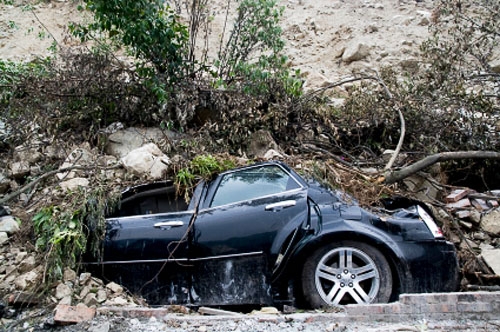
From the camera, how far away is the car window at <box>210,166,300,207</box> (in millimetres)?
4770

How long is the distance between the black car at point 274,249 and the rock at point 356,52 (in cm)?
809

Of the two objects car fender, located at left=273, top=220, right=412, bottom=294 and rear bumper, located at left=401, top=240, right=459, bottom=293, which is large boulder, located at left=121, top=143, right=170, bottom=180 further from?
rear bumper, located at left=401, top=240, right=459, bottom=293

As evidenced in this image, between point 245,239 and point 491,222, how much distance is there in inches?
129

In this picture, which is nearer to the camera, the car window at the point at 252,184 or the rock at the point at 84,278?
the rock at the point at 84,278

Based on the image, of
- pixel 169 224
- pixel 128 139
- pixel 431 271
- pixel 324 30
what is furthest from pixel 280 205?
pixel 324 30

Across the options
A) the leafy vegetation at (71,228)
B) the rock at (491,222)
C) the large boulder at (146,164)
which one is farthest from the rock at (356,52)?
the leafy vegetation at (71,228)

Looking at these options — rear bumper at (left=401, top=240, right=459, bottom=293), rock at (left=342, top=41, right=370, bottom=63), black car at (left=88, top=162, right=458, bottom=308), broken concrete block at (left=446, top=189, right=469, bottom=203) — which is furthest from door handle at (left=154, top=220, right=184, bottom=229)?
rock at (left=342, top=41, right=370, bottom=63)

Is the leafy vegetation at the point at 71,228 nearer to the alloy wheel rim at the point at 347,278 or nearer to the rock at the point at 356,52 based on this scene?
the alloy wheel rim at the point at 347,278

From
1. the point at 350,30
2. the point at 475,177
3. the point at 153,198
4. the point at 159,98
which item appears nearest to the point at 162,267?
the point at 153,198

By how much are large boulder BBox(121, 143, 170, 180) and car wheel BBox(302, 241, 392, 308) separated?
7.86 ft

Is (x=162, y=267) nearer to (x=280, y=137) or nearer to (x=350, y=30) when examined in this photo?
(x=280, y=137)

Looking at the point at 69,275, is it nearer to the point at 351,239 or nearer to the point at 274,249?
the point at 274,249

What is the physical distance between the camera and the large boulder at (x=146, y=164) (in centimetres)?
587

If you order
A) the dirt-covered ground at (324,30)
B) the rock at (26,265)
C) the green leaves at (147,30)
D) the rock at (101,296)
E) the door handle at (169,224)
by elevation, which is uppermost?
the dirt-covered ground at (324,30)
